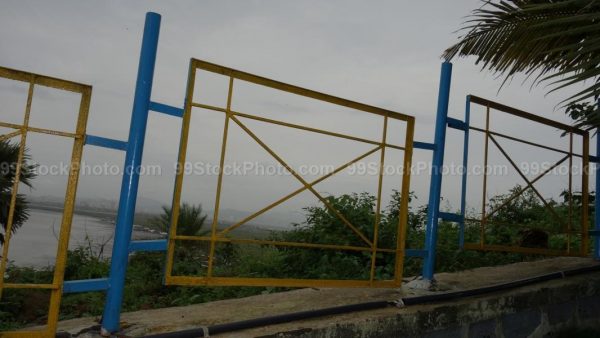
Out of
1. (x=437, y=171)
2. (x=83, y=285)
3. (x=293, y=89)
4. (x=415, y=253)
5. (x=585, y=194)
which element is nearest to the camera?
(x=83, y=285)

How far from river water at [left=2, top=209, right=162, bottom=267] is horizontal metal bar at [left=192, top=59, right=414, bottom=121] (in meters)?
4.09

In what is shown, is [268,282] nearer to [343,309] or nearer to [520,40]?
[343,309]

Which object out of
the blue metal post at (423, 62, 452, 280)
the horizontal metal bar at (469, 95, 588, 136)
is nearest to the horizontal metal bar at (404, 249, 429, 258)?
the blue metal post at (423, 62, 452, 280)

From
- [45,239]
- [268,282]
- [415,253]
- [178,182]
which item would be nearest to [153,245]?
[178,182]

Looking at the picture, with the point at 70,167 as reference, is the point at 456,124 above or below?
above

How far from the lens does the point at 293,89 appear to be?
2455mm

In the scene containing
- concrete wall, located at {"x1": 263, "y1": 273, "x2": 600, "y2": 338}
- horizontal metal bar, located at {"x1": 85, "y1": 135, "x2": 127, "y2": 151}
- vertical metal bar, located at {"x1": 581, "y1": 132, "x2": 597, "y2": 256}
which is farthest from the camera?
vertical metal bar, located at {"x1": 581, "y1": 132, "x2": 597, "y2": 256}

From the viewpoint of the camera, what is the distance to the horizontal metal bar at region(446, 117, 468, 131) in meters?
3.15

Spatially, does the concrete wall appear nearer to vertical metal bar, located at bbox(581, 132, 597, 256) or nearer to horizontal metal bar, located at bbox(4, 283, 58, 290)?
vertical metal bar, located at bbox(581, 132, 597, 256)

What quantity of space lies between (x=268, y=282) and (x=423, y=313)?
40.6 inches

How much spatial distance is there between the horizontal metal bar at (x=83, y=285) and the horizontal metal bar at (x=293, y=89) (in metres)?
1.21

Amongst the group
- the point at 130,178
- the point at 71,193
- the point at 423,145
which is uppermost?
the point at 423,145

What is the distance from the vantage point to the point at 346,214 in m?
5.55

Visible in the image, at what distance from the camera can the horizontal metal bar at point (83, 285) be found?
1.85m
